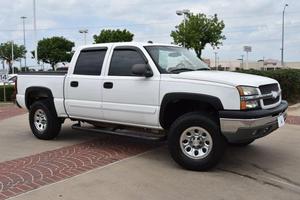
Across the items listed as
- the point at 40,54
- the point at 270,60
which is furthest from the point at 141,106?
the point at 270,60

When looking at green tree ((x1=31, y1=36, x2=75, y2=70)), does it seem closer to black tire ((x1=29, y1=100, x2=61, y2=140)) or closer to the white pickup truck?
black tire ((x1=29, y1=100, x2=61, y2=140))

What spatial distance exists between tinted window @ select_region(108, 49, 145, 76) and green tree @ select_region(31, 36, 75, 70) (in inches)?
2040

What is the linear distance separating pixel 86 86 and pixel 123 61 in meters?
0.87

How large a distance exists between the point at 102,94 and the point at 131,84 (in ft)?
2.33

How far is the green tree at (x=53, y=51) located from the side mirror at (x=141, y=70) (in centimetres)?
5265

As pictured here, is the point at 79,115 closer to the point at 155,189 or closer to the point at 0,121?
the point at 155,189

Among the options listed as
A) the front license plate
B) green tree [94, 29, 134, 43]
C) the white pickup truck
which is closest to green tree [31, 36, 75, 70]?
green tree [94, 29, 134, 43]

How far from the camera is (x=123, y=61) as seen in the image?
25.6 ft

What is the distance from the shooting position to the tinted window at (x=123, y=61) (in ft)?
25.0

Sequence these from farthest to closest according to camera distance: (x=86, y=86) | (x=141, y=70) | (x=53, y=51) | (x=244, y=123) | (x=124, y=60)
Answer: (x=53, y=51) < (x=86, y=86) < (x=124, y=60) < (x=141, y=70) < (x=244, y=123)

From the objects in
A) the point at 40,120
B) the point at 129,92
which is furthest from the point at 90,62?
the point at 40,120

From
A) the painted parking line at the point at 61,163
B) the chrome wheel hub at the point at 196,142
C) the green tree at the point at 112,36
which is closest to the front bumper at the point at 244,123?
the chrome wheel hub at the point at 196,142

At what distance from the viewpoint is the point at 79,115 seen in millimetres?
8414

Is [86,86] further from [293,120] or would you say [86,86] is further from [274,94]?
[293,120]
